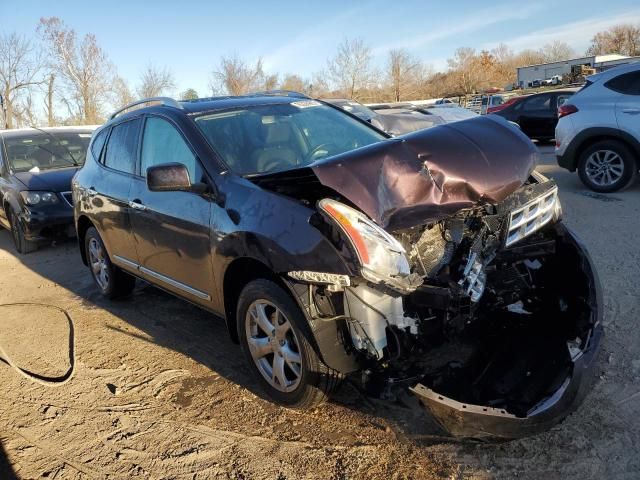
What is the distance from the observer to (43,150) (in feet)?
29.3

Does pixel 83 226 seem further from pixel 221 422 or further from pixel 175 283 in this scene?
pixel 221 422

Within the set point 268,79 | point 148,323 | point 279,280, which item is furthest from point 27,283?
point 268,79

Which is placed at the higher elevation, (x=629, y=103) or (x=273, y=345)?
(x=629, y=103)

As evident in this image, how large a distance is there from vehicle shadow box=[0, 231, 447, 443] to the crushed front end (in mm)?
343

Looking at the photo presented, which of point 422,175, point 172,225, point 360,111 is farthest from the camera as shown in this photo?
point 360,111

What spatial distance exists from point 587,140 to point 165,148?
21.9 ft

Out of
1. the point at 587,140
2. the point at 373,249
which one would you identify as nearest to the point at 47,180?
the point at 373,249

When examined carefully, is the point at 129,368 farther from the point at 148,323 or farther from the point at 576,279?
the point at 576,279

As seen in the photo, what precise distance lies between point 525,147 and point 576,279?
86 cm

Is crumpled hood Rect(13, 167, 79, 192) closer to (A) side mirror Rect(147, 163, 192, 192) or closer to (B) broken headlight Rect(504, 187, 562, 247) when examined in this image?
(A) side mirror Rect(147, 163, 192, 192)

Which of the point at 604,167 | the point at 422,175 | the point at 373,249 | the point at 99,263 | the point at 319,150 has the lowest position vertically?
the point at 99,263

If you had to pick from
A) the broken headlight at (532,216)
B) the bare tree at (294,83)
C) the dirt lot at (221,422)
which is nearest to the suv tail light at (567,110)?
the dirt lot at (221,422)

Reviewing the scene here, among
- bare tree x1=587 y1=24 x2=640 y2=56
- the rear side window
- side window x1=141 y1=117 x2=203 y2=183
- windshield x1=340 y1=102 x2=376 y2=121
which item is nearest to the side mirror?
side window x1=141 y1=117 x2=203 y2=183

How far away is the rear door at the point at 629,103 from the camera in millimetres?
7465
